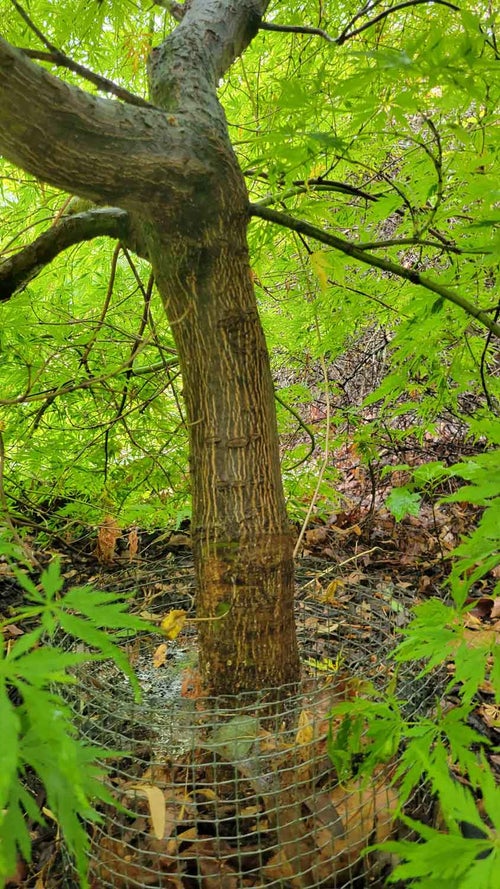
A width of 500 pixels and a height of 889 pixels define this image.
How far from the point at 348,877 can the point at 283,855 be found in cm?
13

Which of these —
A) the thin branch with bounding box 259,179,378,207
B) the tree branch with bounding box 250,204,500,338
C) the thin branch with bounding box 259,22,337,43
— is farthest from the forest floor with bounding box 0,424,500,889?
the thin branch with bounding box 259,22,337,43

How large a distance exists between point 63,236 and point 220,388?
1.66 ft

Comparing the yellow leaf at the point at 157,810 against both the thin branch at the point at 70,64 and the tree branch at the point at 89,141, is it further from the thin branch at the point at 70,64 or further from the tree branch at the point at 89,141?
the thin branch at the point at 70,64

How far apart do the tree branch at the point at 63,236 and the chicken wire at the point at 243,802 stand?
34.5 inches

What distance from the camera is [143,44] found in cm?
175

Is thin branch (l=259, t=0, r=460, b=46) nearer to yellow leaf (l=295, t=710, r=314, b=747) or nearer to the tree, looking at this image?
the tree

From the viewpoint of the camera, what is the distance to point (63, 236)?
1.24m

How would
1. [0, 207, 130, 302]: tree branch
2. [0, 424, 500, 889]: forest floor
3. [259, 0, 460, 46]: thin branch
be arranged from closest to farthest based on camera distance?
[259, 0, 460, 46]: thin branch
[0, 207, 130, 302]: tree branch
[0, 424, 500, 889]: forest floor

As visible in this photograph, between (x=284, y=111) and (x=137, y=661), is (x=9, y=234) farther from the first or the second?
A: (x=137, y=661)

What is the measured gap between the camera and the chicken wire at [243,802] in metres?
0.84

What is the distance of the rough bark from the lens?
3.44 ft

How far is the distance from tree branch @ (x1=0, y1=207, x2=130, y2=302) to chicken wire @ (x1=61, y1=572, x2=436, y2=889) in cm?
88

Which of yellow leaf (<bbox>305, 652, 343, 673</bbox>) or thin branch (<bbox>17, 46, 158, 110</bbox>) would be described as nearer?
thin branch (<bbox>17, 46, 158, 110</bbox>)

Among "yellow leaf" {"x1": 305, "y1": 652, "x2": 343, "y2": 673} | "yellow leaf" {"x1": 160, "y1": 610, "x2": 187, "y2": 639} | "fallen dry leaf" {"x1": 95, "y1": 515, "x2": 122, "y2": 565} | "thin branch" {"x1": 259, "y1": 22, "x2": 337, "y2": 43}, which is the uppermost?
"thin branch" {"x1": 259, "y1": 22, "x2": 337, "y2": 43}
